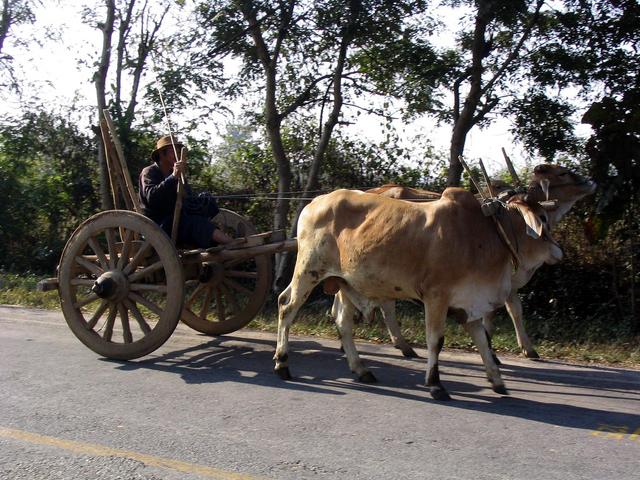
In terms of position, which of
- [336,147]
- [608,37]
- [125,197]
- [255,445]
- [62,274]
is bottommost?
[255,445]

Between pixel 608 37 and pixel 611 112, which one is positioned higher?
pixel 608 37

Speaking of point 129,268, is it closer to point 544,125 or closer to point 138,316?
point 138,316

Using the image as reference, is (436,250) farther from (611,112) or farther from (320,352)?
(611,112)

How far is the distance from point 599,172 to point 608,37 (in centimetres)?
198

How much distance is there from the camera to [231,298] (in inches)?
363

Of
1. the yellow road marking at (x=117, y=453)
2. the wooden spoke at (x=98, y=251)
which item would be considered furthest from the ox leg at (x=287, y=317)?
the yellow road marking at (x=117, y=453)

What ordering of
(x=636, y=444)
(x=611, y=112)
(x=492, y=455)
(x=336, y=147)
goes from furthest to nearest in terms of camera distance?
(x=336, y=147) → (x=611, y=112) → (x=636, y=444) → (x=492, y=455)

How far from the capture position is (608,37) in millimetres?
10195

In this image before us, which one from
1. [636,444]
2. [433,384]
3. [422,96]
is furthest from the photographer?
[422,96]

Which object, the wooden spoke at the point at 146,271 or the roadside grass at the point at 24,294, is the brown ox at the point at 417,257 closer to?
the wooden spoke at the point at 146,271

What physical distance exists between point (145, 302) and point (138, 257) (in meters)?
0.48

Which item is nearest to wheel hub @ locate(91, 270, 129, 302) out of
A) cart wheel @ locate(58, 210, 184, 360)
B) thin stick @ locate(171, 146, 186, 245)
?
cart wheel @ locate(58, 210, 184, 360)

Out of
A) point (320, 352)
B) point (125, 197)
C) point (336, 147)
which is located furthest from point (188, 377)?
point (336, 147)

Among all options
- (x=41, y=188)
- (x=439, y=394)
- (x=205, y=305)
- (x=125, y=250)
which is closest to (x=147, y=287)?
(x=125, y=250)
